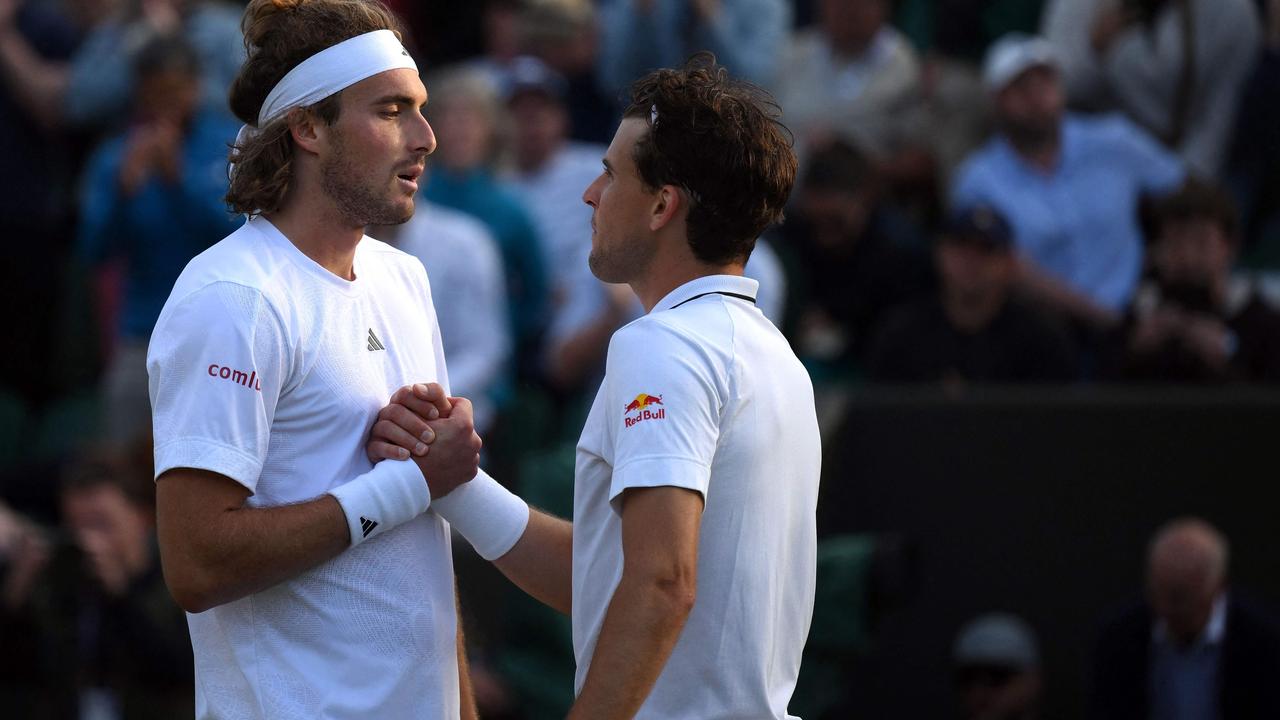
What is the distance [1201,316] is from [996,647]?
5.65 ft

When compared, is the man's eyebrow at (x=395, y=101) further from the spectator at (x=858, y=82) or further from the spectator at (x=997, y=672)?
the spectator at (x=858, y=82)

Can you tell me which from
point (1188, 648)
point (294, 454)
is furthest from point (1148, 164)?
point (294, 454)

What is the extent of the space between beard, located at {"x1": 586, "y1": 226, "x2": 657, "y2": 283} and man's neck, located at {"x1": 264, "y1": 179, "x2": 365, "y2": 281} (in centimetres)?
45

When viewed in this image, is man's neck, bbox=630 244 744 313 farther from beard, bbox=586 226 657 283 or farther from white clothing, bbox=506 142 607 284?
white clothing, bbox=506 142 607 284

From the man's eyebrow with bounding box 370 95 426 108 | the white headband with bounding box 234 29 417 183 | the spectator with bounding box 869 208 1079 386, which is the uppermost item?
the white headband with bounding box 234 29 417 183

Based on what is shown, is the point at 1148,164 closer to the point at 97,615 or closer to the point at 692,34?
the point at 692,34

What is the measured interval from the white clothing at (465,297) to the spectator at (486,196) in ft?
1.54

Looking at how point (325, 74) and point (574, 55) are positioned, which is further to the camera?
point (574, 55)

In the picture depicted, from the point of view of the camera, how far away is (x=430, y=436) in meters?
3.29

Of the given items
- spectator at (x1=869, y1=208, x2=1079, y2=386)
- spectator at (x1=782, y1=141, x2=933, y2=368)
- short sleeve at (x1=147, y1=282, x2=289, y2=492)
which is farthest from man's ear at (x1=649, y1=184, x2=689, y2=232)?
spectator at (x1=782, y1=141, x2=933, y2=368)

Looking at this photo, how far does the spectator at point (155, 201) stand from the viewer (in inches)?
321

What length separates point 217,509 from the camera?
3062 mm

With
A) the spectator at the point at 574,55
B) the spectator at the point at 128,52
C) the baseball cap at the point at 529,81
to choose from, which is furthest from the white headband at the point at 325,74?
the spectator at the point at 574,55

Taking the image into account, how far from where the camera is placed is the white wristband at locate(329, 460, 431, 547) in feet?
10.3
